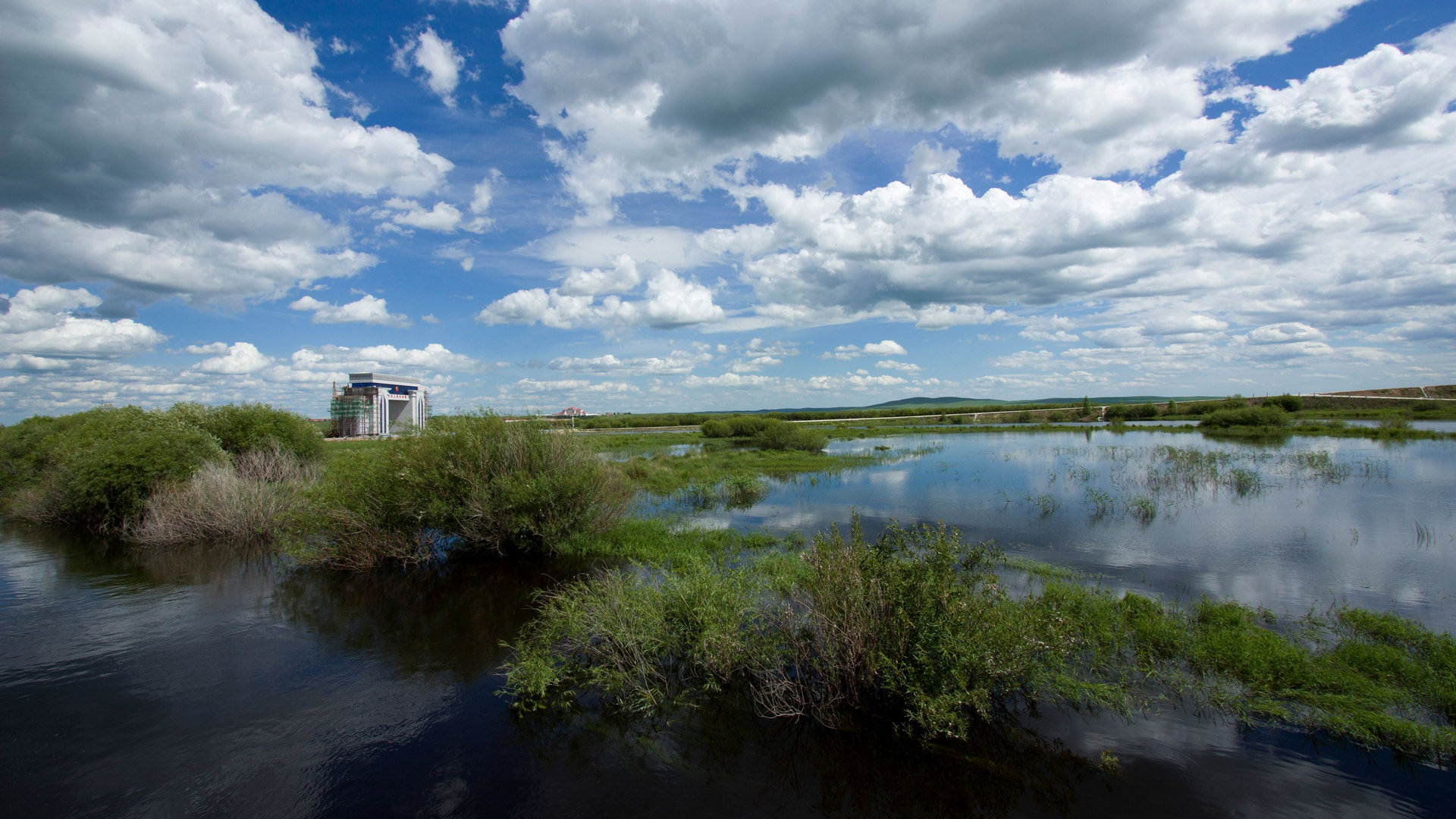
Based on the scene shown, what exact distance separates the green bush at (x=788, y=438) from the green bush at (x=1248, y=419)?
4138 cm

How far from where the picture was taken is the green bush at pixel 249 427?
2411 cm

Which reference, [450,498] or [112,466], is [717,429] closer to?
[112,466]

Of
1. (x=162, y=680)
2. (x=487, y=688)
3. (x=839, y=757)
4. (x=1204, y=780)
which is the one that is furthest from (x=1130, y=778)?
(x=162, y=680)

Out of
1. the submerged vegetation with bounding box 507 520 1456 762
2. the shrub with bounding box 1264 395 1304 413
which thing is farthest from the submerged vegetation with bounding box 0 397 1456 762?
the shrub with bounding box 1264 395 1304 413

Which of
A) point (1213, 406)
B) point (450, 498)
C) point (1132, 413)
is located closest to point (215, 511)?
point (450, 498)

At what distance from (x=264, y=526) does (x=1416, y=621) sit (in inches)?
1092

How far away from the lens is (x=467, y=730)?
27.5 feet

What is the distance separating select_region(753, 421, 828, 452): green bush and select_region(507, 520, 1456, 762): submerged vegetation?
34.7 meters

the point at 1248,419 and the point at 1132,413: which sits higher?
the point at 1132,413

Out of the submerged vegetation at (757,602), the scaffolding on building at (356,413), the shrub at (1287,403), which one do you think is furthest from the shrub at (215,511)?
the shrub at (1287,403)

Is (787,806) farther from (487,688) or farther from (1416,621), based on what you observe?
(1416,621)

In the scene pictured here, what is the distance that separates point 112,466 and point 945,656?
26179mm

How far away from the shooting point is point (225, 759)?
7.82m

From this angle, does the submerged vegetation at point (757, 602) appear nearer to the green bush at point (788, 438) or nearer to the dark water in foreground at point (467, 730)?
the dark water in foreground at point (467, 730)
